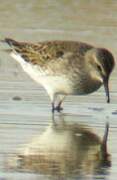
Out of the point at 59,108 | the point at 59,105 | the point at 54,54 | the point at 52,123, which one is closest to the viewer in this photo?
the point at 52,123

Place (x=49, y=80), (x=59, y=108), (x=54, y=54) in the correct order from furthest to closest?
(x=54, y=54), (x=49, y=80), (x=59, y=108)

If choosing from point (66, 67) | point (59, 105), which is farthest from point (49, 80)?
point (59, 105)

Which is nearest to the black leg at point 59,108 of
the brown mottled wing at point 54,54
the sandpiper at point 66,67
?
the sandpiper at point 66,67

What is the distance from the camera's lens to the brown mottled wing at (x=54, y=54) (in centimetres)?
1312

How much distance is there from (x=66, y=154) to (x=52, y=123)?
63.7 inches

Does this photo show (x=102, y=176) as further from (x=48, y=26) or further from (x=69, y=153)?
(x=48, y=26)

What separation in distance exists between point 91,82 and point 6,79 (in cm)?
142

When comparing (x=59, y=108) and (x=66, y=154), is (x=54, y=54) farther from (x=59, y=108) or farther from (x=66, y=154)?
(x=66, y=154)

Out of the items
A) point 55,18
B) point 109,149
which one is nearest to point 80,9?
point 55,18

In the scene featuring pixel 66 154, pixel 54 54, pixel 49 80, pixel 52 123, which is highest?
pixel 66 154

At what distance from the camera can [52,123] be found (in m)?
11.4

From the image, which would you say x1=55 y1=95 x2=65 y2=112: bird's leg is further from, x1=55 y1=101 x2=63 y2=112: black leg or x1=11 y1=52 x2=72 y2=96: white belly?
x1=11 y1=52 x2=72 y2=96: white belly

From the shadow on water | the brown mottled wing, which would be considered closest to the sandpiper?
the brown mottled wing

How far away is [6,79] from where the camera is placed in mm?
13758
